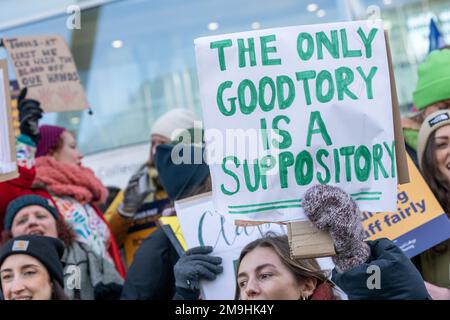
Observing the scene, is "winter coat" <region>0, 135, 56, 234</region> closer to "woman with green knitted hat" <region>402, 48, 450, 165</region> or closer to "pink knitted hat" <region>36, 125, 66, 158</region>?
"pink knitted hat" <region>36, 125, 66, 158</region>

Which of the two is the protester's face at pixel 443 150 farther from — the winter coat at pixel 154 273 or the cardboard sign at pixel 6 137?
the cardboard sign at pixel 6 137

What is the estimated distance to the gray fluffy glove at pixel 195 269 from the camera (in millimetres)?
2691

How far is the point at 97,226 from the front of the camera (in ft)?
13.7

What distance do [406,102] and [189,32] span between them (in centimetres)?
183

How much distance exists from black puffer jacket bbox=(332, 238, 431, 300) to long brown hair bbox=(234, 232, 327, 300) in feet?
0.96

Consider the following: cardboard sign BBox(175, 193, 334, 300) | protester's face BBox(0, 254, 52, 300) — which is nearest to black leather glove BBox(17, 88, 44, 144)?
protester's face BBox(0, 254, 52, 300)

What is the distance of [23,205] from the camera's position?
367cm

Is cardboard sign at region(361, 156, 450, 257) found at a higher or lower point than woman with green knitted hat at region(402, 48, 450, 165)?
lower

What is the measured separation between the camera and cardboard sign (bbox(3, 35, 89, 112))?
14.5 feet

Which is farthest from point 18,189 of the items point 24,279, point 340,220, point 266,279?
point 340,220

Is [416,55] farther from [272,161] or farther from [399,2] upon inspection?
[272,161]

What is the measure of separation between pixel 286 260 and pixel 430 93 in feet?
4.11

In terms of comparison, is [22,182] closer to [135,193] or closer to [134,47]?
[135,193]

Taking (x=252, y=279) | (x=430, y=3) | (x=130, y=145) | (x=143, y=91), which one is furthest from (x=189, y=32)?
(x=252, y=279)
